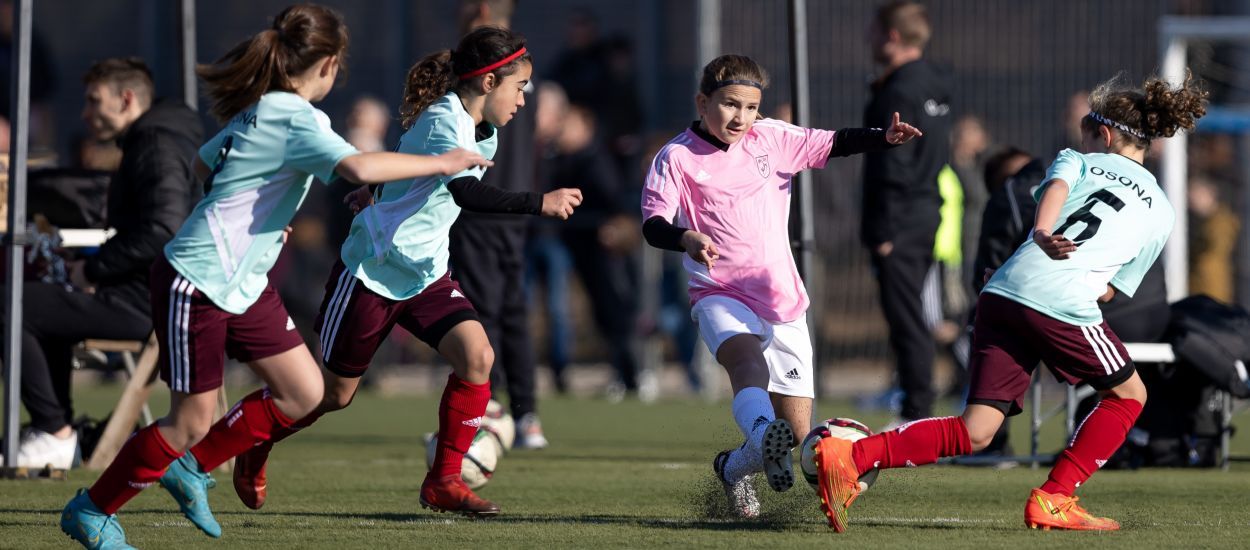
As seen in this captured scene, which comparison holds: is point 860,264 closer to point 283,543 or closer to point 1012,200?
point 1012,200

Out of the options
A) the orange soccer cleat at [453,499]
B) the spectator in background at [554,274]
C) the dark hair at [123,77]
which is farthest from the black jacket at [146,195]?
the spectator in background at [554,274]

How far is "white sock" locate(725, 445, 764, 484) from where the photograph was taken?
616 cm

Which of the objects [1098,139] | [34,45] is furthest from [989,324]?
[34,45]

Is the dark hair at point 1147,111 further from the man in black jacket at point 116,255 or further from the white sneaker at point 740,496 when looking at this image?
the man in black jacket at point 116,255

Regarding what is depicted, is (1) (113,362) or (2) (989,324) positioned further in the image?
(1) (113,362)

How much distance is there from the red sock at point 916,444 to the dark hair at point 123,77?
166 inches

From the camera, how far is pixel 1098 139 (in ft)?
21.0

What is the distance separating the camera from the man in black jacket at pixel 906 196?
931 cm

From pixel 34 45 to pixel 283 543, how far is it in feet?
34.4

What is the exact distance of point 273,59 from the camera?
5.68 meters

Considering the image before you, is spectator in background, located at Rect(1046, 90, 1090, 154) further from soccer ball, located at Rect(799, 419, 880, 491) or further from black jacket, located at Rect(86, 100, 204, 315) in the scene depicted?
black jacket, located at Rect(86, 100, 204, 315)

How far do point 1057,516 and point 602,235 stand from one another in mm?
8639

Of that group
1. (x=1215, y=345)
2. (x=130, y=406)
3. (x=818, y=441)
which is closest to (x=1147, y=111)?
(x=818, y=441)

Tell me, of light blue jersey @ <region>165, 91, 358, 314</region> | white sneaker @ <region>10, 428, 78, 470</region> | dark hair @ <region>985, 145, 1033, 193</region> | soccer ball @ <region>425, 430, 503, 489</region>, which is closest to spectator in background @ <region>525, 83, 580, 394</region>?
dark hair @ <region>985, 145, 1033, 193</region>
